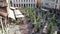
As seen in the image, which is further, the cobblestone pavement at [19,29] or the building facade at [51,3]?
the building facade at [51,3]

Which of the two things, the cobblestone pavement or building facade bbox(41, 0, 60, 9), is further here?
building facade bbox(41, 0, 60, 9)

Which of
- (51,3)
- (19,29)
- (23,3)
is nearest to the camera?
(19,29)

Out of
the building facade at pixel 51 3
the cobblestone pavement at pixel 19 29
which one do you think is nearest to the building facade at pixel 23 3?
the building facade at pixel 51 3

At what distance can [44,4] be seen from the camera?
28.4ft

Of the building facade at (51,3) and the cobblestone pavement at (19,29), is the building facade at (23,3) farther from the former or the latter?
the cobblestone pavement at (19,29)

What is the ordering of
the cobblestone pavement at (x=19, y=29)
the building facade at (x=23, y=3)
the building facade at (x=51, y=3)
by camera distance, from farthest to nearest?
1. the building facade at (x=23, y=3)
2. the building facade at (x=51, y=3)
3. the cobblestone pavement at (x=19, y=29)

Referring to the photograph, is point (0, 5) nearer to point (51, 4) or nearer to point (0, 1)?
point (0, 1)

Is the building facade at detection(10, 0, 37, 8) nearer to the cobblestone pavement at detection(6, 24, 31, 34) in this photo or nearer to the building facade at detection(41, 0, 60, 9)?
the building facade at detection(41, 0, 60, 9)

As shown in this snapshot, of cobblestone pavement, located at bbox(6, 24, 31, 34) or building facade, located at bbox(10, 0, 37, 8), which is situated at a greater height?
building facade, located at bbox(10, 0, 37, 8)

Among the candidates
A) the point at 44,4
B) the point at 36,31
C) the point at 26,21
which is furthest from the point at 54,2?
the point at 36,31

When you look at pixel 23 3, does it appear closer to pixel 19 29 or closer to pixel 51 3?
pixel 51 3

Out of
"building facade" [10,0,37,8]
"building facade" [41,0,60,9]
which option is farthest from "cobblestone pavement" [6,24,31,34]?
"building facade" [10,0,37,8]

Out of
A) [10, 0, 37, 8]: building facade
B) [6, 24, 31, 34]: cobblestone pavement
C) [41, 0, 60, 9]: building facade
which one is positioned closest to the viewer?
[6, 24, 31, 34]: cobblestone pavement

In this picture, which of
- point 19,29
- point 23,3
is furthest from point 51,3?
point 19,29
